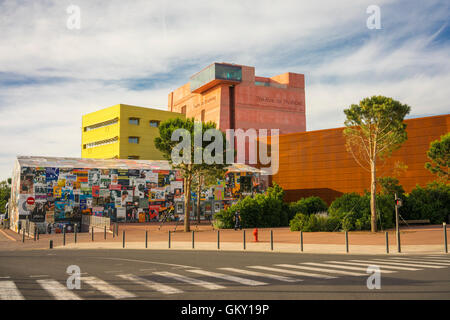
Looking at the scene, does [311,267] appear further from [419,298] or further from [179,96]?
[179,96]

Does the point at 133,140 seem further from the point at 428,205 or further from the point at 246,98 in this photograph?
the point at 428,205

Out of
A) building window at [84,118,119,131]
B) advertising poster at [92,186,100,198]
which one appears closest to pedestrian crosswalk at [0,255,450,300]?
advertising poster at [92,186,100,198]

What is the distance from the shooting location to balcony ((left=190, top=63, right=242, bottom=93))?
86812 mm

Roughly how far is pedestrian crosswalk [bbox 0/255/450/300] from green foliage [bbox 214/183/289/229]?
22.4 metres

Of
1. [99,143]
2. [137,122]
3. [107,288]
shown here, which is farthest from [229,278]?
[99,143]

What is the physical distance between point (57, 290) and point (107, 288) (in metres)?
1.09

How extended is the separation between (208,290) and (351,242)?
49.4 ft

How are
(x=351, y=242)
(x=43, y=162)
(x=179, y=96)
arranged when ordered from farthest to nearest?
(x=179, y=96), (x=43, y=162), (x=351, y=242)

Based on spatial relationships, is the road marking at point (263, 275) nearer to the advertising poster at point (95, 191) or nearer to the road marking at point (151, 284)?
the road marking at point (151, 284)

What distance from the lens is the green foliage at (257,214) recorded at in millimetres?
36656

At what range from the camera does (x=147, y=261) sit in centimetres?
1548

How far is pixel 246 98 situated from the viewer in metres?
90.3

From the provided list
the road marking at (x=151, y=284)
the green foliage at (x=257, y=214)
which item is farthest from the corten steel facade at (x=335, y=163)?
the road marking at (x=151, y=284)
